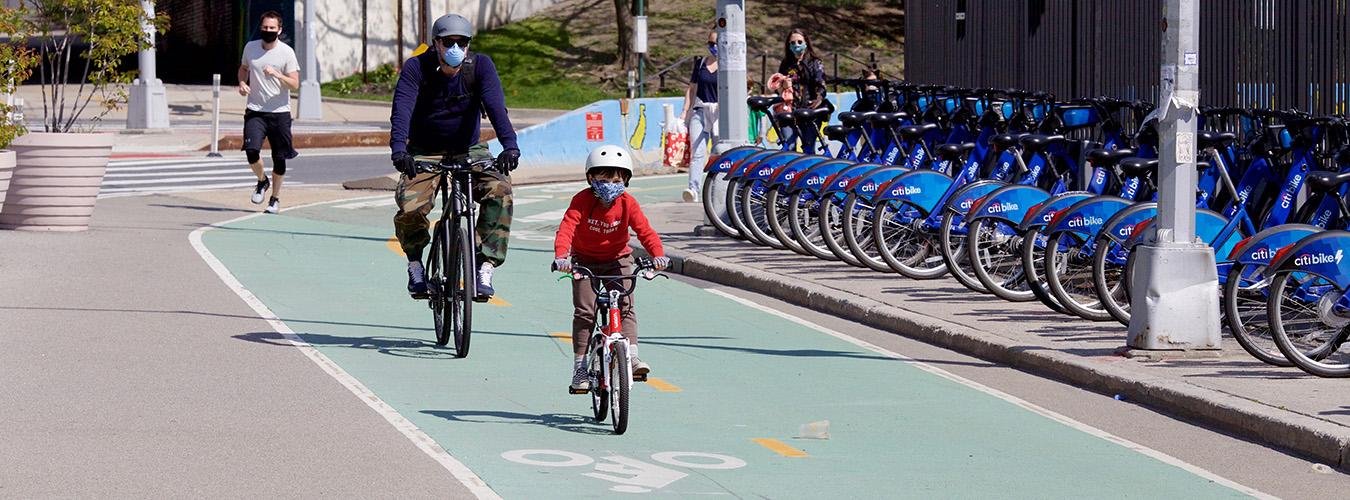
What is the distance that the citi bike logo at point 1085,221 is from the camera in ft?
39.0

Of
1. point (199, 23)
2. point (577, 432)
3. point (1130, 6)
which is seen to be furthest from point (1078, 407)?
point (199, 23)

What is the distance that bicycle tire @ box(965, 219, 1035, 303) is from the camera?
12844 millimetres

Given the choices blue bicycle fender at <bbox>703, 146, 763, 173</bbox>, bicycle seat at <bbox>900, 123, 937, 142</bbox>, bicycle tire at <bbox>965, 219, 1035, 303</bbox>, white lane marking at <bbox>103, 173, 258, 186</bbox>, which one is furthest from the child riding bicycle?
white lane marking at <bbox>103, 173, 258, 186</bbox>

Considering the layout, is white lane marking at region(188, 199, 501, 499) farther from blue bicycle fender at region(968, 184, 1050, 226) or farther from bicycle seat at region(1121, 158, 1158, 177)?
bicycle seat at region(1121, 158, 1158, 177)

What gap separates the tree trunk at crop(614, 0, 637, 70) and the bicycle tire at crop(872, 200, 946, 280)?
102 ft

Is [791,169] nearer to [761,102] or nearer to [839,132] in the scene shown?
[839,132]

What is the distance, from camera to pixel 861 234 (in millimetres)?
14719

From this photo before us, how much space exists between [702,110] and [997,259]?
780 cm

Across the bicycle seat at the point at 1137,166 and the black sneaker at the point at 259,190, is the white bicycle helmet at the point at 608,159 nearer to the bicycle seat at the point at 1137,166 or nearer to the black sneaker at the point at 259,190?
the bicycle seat at the point at 1137,166

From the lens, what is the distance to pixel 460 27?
11148 mm

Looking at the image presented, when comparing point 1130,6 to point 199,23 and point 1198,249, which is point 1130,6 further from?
point 199,23

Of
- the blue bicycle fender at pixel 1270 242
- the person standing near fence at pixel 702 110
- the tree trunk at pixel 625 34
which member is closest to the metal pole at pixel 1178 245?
the blue bicycle fender at pixel 1270 242

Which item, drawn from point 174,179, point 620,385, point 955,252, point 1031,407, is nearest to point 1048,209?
point 955,252

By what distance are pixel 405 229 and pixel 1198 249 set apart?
446 centimetres
